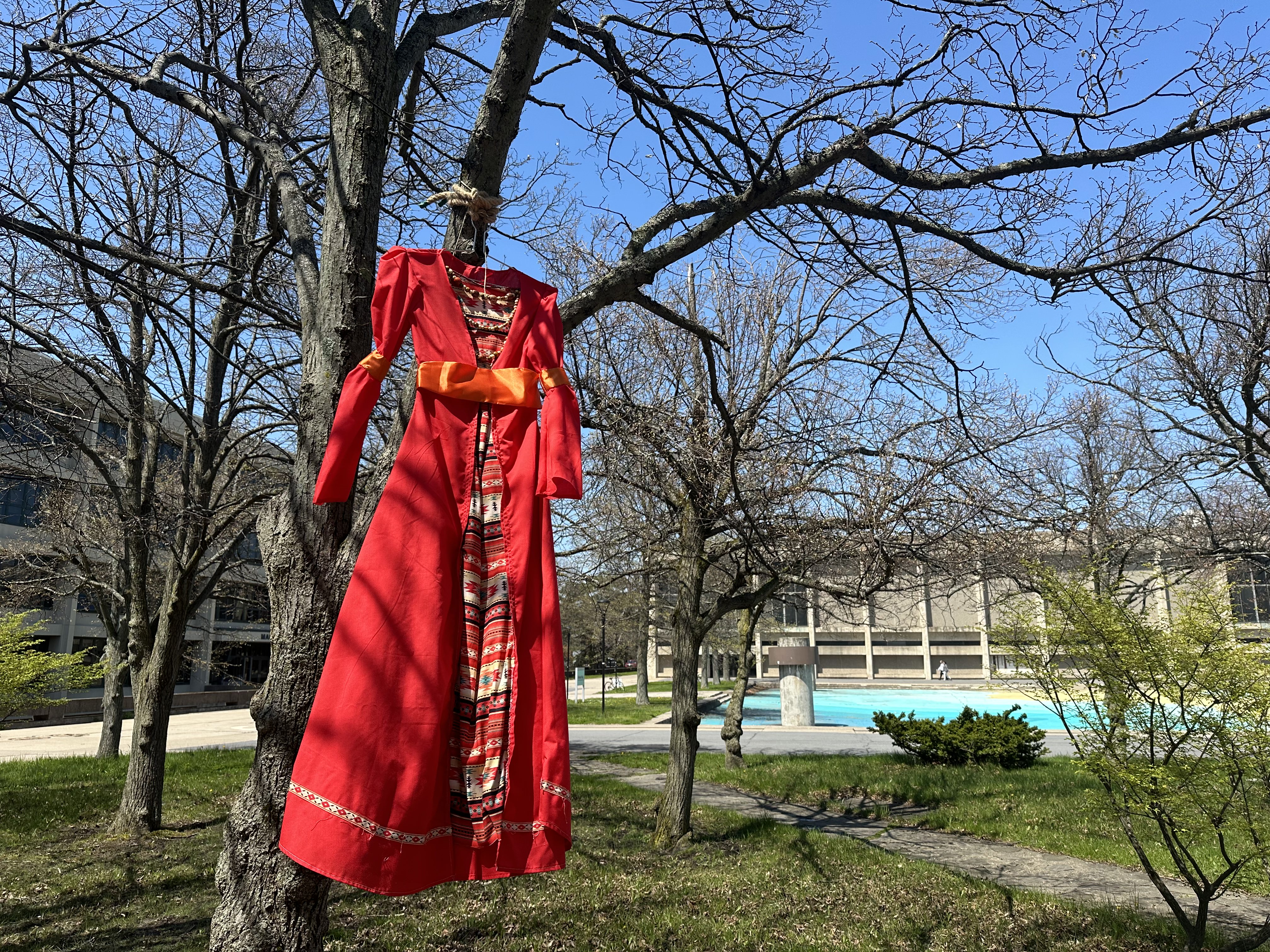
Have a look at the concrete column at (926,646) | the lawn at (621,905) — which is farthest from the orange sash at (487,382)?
the concrete column at (926,646)

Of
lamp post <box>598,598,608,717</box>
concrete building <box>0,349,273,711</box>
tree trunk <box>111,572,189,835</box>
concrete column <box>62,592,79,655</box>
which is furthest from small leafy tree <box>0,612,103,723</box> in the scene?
concrete column <box>62,592,79,655</box>

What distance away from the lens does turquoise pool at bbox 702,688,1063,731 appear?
25.3 m

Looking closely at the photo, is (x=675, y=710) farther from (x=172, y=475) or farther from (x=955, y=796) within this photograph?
(x=172, y=475)

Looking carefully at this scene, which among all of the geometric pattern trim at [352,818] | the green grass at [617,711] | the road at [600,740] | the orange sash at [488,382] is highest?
the orange sash at [488,382]

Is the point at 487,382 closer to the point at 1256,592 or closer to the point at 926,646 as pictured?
the point at 1256,592

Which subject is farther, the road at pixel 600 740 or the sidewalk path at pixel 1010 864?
the road at pixel 600 740

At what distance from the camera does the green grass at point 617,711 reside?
22062 millimetres

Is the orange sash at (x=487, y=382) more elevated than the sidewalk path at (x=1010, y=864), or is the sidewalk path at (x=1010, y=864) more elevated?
the orange sash at (x=487, y=382)

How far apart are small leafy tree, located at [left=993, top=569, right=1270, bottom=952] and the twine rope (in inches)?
167

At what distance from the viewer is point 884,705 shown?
3266cm

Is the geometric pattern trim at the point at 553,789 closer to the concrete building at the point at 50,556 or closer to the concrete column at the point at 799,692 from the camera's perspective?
the concrete building at the point at 50,556

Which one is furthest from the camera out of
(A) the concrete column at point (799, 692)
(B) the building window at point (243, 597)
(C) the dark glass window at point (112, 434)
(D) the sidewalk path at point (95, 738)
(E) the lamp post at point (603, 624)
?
(E) the lamp post at point (603, 624)

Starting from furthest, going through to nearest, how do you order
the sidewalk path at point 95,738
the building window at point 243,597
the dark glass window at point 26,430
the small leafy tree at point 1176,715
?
the sidewalk path at point 95,738, the building window at point 243,597, the dark glass window at point 26,430, the small leafy tree at point 1176,715

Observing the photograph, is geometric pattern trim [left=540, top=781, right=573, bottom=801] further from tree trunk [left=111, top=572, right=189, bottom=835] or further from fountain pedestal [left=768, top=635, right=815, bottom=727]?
fountain pedestal [left=768, top=635, right=815, bottom=727]
